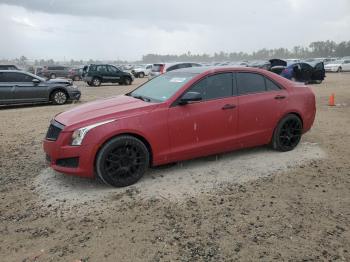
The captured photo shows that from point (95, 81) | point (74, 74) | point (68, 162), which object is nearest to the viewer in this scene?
point (68, 162)

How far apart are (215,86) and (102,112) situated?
1.79 metres

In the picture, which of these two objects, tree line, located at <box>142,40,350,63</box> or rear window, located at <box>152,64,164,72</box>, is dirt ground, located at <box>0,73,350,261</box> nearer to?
rear window, located at <box>152,64,164,72</box>

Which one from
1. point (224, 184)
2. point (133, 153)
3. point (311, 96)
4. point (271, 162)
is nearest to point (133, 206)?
point (133, 153)

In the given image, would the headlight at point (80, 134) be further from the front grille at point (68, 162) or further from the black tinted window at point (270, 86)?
the black tinted window at point (270, 86)

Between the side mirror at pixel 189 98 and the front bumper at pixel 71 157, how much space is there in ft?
4.58

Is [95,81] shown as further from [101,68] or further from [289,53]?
[289,53]

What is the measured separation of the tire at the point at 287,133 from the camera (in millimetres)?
6305

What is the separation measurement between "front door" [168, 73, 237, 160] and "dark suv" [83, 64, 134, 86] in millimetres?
21744

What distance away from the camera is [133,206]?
4395mm

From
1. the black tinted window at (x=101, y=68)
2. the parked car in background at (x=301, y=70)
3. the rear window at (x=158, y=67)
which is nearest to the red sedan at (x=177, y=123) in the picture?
the parked car in background at (x=301, y=70)

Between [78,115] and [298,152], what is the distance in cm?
378

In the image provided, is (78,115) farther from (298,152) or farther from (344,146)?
(344,146)

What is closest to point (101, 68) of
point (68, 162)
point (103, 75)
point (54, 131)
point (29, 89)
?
point (103, 75)

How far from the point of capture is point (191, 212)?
4.21 metres
